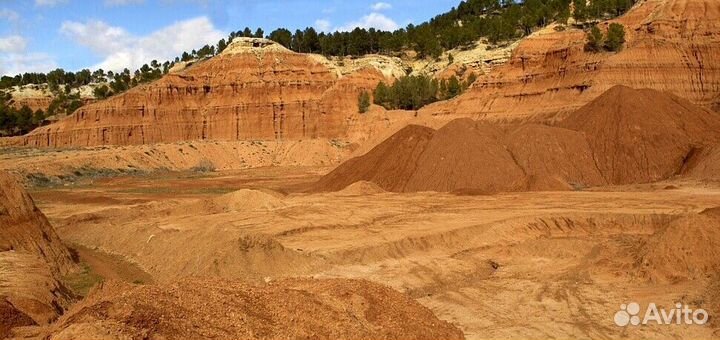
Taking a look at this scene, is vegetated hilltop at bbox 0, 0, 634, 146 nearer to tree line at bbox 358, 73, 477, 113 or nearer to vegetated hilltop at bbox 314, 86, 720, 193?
tree line at bbox 358, 73, 477, 113

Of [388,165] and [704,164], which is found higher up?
[704,164]

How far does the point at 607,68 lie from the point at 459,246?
129 feet

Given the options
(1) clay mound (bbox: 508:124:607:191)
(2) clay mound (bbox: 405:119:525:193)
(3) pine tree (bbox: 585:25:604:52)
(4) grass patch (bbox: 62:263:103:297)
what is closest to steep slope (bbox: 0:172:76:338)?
(4) grass patch (bbox: 62:263:103:297)

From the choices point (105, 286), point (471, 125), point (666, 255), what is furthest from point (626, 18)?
point (105, 286)

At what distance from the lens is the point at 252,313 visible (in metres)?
9.20

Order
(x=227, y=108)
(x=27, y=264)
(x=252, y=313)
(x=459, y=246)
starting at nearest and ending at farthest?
(x=252, y=313)
(x=27, y=264)
(x=459, y=246)
(x=227, y=108)

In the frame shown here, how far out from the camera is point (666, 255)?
16828 mm

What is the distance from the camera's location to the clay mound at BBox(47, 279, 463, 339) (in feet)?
25.6

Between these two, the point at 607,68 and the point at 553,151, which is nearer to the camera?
the point at 553,151

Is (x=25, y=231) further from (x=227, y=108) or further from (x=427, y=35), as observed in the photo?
(x=427, y=35)

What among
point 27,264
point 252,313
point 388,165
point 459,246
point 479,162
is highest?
point 252,313

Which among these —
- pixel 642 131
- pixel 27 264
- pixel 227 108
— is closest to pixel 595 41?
pixel 642 131

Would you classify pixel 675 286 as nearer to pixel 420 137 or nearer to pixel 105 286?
pixel 105 286

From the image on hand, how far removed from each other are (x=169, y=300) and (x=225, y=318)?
88cm
